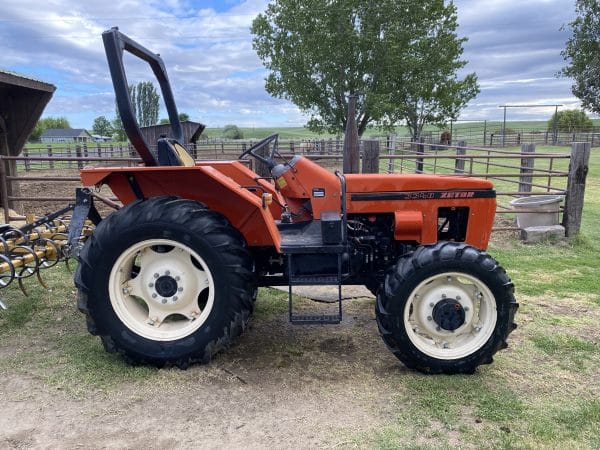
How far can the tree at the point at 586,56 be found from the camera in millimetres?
30594

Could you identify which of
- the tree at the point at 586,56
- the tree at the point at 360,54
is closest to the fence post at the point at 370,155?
the tree at the point at 360,54

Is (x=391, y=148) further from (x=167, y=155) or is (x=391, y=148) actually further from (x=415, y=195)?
(x=167, y=155)

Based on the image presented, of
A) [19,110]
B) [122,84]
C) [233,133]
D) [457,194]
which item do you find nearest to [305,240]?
[457,194]

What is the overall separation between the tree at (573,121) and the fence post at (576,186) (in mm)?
41250

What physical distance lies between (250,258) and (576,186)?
17.7ft

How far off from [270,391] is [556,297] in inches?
119

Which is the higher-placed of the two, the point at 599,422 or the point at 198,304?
the point at 198,304

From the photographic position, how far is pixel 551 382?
2984mm

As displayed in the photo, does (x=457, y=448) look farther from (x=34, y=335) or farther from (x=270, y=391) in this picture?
(x=34, y=335)

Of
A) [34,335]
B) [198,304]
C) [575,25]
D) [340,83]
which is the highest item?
[575,25]

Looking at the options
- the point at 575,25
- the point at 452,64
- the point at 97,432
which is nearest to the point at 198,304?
the point at 97,432

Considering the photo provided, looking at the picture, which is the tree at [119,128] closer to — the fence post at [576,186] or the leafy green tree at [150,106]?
the leafy green tree at [150,106]

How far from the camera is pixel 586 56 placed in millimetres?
30984

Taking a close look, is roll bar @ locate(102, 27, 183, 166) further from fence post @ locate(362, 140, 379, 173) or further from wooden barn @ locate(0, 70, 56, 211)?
wooden barn @ locate(0, 70, 56, 211)
